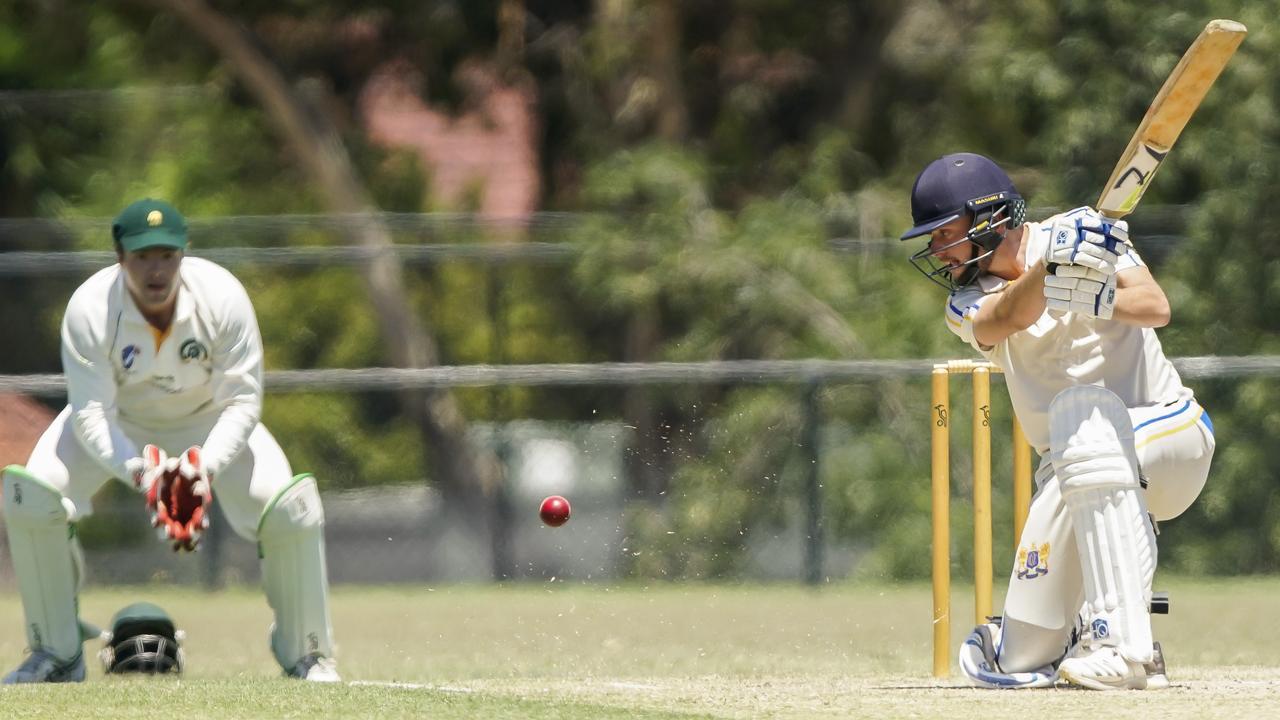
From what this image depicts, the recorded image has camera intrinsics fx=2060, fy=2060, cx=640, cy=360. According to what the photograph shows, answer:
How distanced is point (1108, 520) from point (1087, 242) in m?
0.64

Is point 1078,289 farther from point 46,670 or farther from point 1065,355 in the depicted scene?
point 46,670

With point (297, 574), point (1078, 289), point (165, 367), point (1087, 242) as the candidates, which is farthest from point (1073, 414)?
point (165, 367)

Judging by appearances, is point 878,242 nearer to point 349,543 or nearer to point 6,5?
point 349,543

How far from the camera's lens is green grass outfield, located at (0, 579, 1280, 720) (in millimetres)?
4422

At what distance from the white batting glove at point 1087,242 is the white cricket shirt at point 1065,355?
32 centimetres

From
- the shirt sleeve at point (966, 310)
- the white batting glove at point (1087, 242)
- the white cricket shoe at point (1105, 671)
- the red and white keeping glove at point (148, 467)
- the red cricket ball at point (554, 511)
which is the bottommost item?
the white cricket shoe at point (1105, 671)

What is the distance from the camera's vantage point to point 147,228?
17.9ft

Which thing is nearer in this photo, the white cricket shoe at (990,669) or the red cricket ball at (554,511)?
the white cricket shoe at (990,669)

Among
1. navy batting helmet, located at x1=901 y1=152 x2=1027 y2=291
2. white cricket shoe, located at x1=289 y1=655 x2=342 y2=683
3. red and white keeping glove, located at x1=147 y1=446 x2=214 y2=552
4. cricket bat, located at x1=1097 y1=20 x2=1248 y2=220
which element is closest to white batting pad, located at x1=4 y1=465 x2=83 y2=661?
red and white keeping glove, located at x1=147 y1=446 x2=214 y2=552

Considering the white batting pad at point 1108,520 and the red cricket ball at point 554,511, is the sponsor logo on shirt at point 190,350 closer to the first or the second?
the red cricket ball at point 554,511

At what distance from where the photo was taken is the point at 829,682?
5.30 metres

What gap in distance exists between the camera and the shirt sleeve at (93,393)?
17.6 feet

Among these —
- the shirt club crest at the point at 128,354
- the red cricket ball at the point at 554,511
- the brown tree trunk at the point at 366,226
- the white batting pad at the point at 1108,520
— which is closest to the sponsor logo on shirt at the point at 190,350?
the shirt club crest at the point at 128,354

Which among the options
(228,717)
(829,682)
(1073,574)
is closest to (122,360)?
(228,717)
